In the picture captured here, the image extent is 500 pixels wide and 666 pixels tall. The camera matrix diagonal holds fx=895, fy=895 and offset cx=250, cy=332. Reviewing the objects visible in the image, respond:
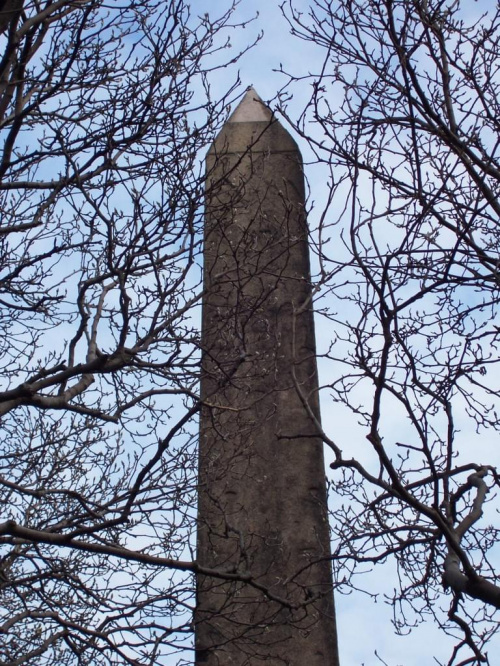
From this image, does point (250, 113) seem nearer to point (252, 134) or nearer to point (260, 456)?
point (252, 134)

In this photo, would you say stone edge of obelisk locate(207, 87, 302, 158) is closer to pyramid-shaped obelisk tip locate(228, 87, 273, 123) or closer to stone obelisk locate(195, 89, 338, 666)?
pyramid-shaped obelisk tip locate(228, 87, 273, 123)

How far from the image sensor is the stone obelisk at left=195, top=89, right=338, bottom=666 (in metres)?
3.92

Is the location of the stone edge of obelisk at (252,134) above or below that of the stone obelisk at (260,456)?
above

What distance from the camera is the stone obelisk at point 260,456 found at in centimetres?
392

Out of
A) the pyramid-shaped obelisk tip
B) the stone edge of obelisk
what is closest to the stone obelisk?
the stone edge of obelisk

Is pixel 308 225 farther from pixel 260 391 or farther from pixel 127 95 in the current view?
pixel 127 95

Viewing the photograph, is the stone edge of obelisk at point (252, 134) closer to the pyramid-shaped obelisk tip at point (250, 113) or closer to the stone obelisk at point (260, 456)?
the pyramid-shaped obelisk tip at point (250, 113)

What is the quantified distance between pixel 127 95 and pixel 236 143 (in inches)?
26.9

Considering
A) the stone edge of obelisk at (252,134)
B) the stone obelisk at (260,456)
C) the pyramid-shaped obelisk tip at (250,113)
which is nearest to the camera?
the stone obelisk at (260,456)

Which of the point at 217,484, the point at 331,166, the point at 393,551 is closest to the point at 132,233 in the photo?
the point at 331,166

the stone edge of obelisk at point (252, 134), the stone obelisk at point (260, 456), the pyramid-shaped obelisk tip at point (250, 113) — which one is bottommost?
the stone obelisk at point (260, 456)

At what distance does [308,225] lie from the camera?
4594 mm

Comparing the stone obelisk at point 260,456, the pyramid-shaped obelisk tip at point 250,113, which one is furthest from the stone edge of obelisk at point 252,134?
the stone obelisk at point 260,456

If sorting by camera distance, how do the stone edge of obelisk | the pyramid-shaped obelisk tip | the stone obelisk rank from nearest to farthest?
1. the stone obelisk
2. the stone edge of obelisk
3. the pyramid-shaped obelisk tip
